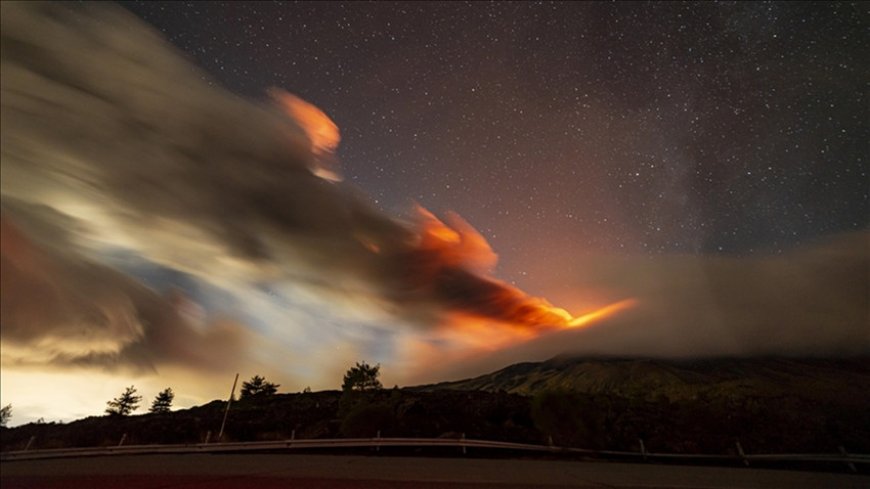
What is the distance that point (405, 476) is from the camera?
489 inches

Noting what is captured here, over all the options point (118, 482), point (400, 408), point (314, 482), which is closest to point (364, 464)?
point (314, 482)

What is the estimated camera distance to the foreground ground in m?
11.1

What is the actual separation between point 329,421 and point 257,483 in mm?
23876

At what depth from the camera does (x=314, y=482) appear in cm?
1093

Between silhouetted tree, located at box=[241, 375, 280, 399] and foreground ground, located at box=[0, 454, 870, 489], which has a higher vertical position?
silhouetted tree, located at box=[241, 375, 280, 399]

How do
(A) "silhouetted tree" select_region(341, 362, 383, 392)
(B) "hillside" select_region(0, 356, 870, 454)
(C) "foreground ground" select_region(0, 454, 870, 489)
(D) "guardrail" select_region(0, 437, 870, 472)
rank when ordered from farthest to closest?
(A) "silhouetted tree" select_region(341, 362, 383, 392) → (B) "hillside" select_region(0, 356, 870, 454) → (D) "guardrail" select_region(0, 437, 870, 472) → (C) "foreground ground" select_region(0, 454, 870, 489)

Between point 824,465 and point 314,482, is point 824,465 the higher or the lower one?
the lower one

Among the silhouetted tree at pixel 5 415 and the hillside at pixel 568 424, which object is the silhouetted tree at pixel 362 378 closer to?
the hillside at pixel 568 424

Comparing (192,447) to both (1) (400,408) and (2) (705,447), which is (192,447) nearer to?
(1) (400,408)

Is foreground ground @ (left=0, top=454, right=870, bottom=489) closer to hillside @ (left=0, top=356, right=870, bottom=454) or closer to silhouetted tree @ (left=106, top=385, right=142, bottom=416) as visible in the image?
hillside @ (left=0, top=356, right=870, bottom=454)

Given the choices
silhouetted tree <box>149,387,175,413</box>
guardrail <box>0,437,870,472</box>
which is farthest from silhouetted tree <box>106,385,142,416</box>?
guardrail <box>0,437,870,472</box>

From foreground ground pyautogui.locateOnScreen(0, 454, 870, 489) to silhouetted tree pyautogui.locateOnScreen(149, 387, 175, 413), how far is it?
3393 inches

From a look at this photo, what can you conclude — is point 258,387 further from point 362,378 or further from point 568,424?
point 568,424


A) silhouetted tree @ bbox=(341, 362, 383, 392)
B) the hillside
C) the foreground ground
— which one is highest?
silhouetted tree @ bbox=(341, 362, 383, 392)
